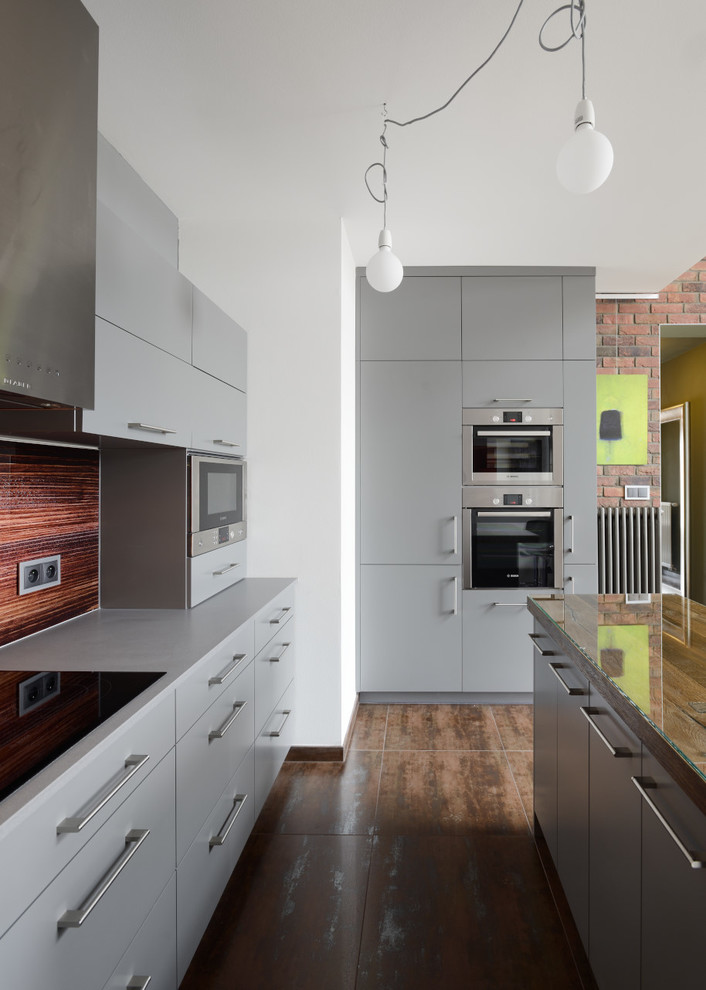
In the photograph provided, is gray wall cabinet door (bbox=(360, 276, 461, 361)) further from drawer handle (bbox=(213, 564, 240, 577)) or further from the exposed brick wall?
drawer handle (bbox=(213, 564, 240, 577))

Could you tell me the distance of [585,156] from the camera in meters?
1.41

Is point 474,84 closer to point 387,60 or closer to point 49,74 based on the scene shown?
point 387,60

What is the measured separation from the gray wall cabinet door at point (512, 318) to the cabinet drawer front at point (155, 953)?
315 cm

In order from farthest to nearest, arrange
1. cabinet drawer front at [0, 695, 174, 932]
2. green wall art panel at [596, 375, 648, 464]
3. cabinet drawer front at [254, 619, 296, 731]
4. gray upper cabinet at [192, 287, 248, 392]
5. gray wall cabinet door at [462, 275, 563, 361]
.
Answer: green wall art panel at [596, 375, 648, 464] < gray wall cabinet door at [462, 275, 563, 361] < gray upper cabinet at [192, 287, 248, 392] < cabinet drawer front at [254, 619, 296, 731] < cabinet drawer front at [0, 695, 174, 932]

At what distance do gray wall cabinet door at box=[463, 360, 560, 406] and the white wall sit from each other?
106cm

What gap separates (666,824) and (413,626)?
283 centimetres

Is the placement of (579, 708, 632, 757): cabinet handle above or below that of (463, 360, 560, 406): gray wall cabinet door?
below

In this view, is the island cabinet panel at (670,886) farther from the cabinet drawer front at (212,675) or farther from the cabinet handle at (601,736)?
the cabinet drawer front at (212,675)

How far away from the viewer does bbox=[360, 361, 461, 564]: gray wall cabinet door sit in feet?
12.7

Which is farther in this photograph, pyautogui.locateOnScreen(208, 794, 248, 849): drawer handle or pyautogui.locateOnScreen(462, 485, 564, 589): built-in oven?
pyautogui.locateOnScreen(462, 485, 564, 589): built-in oven

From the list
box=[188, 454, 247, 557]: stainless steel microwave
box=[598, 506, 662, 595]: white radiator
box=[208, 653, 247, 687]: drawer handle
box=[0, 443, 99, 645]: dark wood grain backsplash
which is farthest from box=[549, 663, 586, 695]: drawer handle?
box=[598, 506, 662, 595]: white radiator

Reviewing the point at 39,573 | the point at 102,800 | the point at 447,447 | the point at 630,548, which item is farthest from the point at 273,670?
the point at 630,548

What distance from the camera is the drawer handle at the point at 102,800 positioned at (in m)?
1.04

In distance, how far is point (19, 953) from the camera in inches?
36.6
